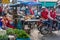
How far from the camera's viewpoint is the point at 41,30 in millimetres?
17219

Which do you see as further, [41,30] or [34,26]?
[34,26]

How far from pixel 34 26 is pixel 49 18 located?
2.36m

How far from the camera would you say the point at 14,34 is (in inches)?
470

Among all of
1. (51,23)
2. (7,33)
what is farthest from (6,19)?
(7,33)

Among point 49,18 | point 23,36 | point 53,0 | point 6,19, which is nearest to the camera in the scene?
point 23,36

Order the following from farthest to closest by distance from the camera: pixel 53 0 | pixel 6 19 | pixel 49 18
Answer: pixel 53 0 < pixel 49 18 < pixel 6 19

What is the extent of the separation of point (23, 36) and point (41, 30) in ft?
19.2

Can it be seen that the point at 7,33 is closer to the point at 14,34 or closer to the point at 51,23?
the point at 14,34

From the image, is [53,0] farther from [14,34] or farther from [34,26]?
[14,34]

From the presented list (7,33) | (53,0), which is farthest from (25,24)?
(53,0)

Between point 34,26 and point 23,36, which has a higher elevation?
point 23,36

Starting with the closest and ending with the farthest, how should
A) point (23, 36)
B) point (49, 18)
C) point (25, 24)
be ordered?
point (23, 36) < point (49, 18) < point (25, 24)

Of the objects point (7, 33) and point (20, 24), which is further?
point (20, 24)

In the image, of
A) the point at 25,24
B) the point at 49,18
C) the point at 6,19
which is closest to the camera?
the point at 6,19
